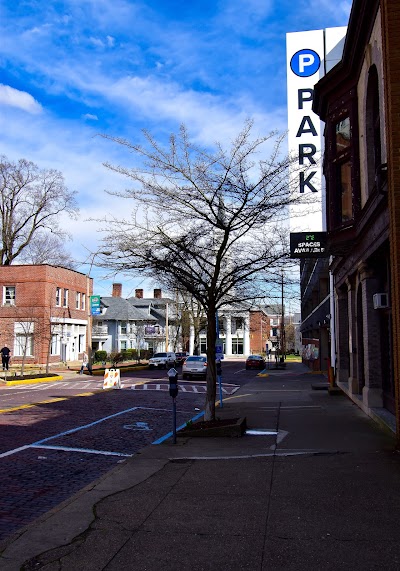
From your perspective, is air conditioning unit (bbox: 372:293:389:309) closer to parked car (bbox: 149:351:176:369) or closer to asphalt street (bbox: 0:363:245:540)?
asphalt street (bbox: 0:363:245:540)

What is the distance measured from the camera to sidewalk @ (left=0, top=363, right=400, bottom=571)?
15.1 ft

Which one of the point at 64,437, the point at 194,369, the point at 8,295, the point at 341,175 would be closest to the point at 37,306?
the point at 8,295

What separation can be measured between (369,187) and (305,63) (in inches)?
668

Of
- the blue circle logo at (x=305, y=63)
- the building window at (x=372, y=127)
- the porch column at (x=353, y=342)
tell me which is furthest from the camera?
the blue circle logo at (x=305, y=63)

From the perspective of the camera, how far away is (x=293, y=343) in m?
131

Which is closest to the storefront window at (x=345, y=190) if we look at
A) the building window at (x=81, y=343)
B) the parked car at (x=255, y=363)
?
the parked car at (x=255, y=363)

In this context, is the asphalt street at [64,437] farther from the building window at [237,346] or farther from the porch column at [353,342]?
the building window at [237,346]

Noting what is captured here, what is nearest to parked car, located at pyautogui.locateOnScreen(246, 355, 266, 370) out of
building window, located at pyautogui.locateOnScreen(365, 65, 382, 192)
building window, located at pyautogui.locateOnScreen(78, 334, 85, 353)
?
building window, located at pyautogui.locateOnScreen(78, 334, 85, 353)

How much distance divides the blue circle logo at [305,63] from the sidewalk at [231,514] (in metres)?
21.9

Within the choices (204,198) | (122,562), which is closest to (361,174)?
(204,198)

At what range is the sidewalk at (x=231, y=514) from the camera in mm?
4598

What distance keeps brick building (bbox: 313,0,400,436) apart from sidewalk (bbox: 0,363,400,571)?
7.25 feet

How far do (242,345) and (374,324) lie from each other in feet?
249

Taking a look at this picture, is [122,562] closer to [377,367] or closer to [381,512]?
[381,512]
